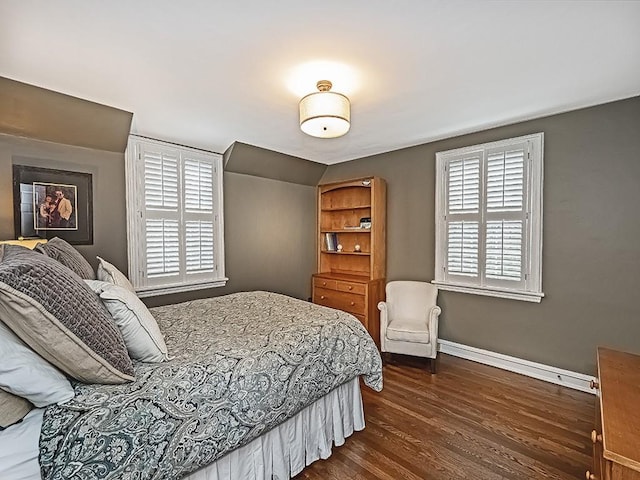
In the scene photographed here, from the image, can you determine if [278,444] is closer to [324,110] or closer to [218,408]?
[218,408]

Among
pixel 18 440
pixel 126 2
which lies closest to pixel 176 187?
pixel 126 2

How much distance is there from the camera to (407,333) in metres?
3.25

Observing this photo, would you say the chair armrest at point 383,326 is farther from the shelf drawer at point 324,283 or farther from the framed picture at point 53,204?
the framed picture at point 53,204

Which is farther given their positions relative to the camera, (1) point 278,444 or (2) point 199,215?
(2) point 199,215

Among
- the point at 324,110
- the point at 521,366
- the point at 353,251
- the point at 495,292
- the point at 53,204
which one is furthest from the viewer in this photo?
the point at 353,251

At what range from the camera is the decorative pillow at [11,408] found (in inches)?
41.8

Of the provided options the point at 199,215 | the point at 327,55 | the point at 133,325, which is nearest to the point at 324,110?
the point at 327,55

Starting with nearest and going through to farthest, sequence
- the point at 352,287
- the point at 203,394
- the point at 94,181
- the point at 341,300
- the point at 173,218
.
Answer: the point at 203,394, the point at 94,181, the point at 173,218, the point at 352,287, the point at 341,300

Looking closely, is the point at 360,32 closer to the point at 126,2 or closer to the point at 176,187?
the point at 126,2

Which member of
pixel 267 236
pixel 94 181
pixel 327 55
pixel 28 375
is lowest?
Answer: pixel 28 375

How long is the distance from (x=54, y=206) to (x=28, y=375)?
2.28 metres

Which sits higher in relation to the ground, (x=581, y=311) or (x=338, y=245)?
(x=338, y=245)

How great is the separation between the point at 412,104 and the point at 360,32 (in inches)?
44.5

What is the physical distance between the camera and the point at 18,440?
1067 millimetres
